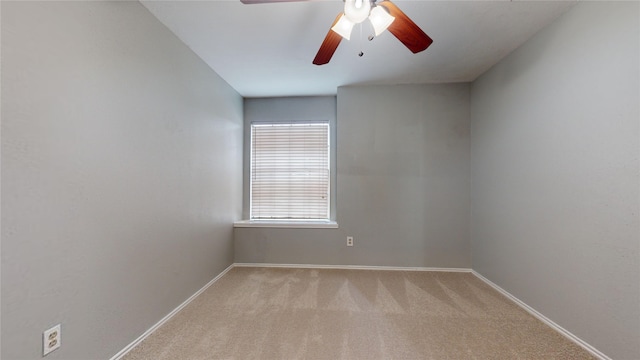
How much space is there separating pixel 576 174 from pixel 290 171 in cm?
283

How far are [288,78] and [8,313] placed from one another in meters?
2.68

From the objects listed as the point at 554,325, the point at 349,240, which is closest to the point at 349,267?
the point at 349,240

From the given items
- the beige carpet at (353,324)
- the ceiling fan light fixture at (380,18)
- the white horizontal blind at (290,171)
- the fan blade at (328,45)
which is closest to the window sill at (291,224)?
the white horizontal blind at (290,171)

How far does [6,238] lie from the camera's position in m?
0.95

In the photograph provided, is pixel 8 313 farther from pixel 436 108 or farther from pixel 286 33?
pixel 436 108

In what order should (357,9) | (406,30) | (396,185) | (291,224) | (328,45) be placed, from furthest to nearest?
(291,224) → (396,185) → (328,45) → (406,30) → (357,9)

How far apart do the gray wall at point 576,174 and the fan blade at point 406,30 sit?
113cm

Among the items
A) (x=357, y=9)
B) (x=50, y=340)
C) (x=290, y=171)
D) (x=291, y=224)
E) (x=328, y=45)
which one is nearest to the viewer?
(x=50, y=340)

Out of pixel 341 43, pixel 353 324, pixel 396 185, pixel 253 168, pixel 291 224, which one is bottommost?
pixel 353 324

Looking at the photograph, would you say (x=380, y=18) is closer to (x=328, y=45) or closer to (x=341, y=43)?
(x=328, y=45)

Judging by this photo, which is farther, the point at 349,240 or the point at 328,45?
the point at 349,240

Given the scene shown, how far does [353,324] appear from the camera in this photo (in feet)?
6.01

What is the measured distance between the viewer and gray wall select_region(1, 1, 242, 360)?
1.00m

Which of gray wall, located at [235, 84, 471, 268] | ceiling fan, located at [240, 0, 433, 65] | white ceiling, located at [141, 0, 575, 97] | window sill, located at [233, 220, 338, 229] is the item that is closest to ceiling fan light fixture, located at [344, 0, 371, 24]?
ceiling fan, located at [240, 0, 433, 65]
